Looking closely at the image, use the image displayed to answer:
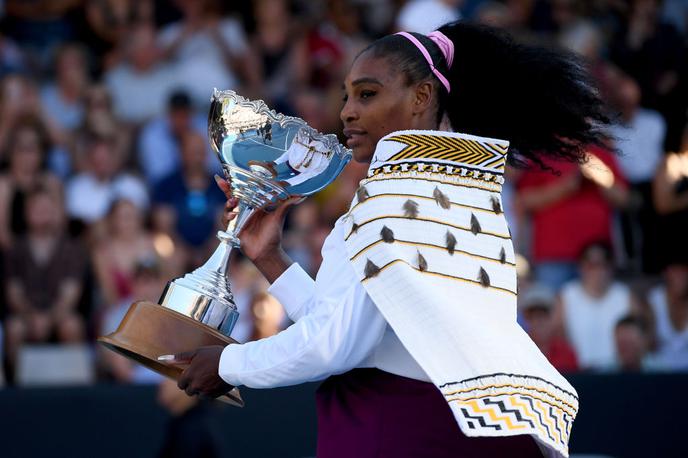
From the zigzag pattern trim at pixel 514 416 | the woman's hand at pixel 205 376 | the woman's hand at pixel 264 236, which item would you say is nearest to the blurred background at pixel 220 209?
the woman's hand at pixel 264 236

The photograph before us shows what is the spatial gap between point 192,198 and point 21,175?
1046 mm

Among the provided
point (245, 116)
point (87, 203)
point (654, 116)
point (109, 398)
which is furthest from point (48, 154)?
point (245, 116)

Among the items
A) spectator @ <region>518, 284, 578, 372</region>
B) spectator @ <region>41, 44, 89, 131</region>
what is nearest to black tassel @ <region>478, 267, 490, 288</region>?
spectator @ <region>518, 284, 578, 372</region>

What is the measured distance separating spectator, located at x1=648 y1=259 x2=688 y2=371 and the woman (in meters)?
4.74

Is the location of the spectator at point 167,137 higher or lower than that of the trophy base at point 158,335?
lower

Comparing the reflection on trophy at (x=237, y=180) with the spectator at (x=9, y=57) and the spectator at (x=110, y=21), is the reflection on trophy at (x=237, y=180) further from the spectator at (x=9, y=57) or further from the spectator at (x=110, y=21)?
the spectator at (x=110, y=21)

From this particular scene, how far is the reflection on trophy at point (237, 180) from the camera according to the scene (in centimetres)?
360

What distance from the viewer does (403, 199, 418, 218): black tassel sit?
319 cm

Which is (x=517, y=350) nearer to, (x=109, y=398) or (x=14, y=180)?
(x=109, y=398)

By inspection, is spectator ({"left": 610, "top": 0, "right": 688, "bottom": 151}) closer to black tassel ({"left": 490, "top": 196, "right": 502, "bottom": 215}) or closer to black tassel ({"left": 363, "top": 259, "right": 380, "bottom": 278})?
black tassel ({"left": 490, "top": 196, "right": 502, "bottom": 215})

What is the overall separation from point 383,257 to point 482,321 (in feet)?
0.93

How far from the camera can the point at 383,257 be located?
3139mm

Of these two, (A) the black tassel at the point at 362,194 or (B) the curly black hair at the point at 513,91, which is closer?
(A) the black tassel at the point at 362,194

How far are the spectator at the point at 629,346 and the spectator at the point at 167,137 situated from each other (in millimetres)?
2875
